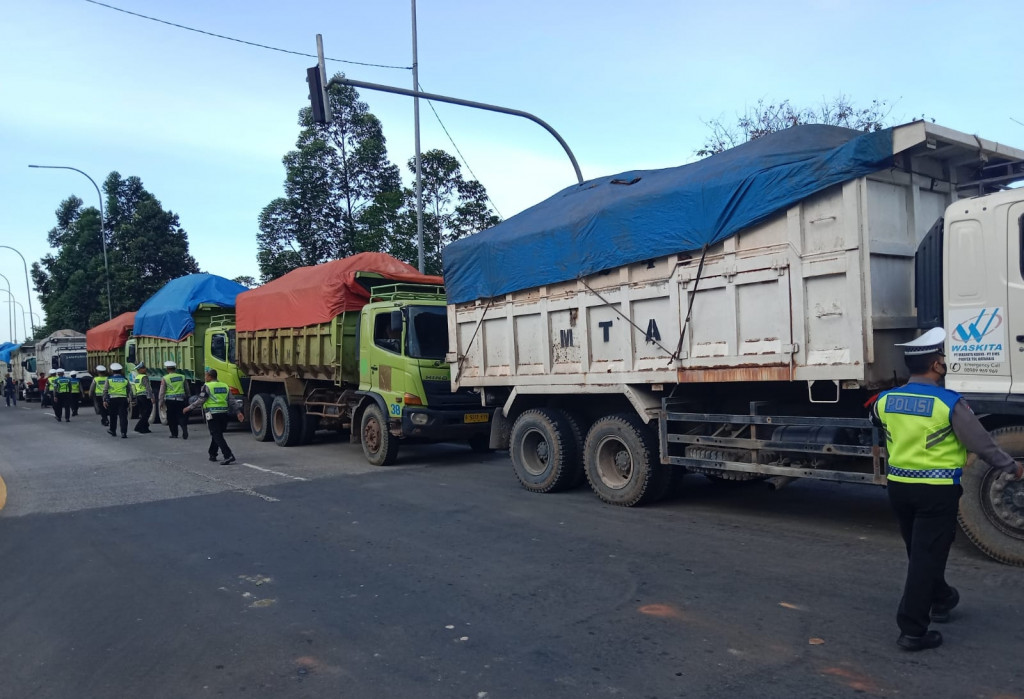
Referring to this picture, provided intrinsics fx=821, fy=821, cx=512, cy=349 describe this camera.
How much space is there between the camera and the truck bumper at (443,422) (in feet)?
38.5

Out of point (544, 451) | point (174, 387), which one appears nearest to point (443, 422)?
point (544, 451)

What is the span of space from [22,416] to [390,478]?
23.2 metres

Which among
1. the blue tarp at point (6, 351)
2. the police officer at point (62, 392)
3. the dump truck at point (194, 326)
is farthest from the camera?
the blue tarp at point (6, 351)

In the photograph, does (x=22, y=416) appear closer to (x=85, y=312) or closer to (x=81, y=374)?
(x=81, y=374)

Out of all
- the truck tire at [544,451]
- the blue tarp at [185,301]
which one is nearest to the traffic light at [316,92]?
the truck tire at [544,451]

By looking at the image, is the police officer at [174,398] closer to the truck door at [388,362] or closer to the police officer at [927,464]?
the truck door at [388,362]

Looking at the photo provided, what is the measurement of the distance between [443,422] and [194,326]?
10.8 metres

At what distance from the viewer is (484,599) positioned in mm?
5480

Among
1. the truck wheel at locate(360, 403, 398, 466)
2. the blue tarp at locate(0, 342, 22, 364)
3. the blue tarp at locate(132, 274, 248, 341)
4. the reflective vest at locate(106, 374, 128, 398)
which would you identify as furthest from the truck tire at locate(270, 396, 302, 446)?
the blue tarp at locate(0, 342, 22, 364)

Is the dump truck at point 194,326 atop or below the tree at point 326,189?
below

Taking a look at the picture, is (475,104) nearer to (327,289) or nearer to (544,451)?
(327,289)

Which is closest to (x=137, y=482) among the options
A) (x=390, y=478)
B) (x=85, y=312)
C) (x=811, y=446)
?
(x=390, y=478)

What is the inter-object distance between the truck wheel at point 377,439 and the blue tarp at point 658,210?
2703 millimetres

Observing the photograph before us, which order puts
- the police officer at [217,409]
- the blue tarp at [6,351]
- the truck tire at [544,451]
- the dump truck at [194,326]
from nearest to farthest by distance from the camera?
the truck tire at [544,451] → the police officer at [217,409] → the dump truck at [194,326] → the blue tarp at [6,351]
